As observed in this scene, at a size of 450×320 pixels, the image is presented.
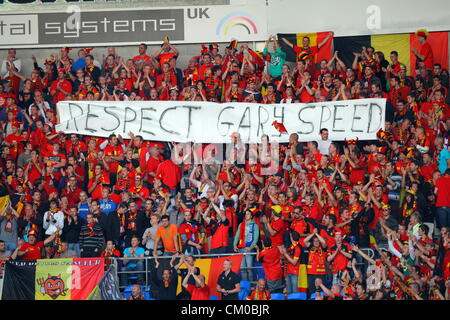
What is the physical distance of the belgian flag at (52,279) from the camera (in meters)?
14.4

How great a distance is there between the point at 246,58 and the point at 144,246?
16.2ft

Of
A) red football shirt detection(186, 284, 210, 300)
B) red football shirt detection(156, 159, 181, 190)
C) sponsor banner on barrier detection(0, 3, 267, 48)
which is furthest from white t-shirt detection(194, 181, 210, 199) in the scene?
sponsor banner on barrier detection(0, 3, 267, 48)

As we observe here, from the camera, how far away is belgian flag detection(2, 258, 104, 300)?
14383mm

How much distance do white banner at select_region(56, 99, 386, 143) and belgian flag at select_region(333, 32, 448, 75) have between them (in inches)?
92.3

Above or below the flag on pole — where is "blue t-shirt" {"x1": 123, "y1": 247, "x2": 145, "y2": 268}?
below

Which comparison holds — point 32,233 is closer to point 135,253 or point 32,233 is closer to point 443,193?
point 135,253

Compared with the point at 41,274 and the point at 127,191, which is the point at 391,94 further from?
the point at 41,274

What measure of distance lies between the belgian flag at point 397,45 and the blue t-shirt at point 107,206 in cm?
617

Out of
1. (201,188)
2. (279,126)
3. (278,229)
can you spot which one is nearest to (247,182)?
(201,188)

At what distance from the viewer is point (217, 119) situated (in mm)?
17484

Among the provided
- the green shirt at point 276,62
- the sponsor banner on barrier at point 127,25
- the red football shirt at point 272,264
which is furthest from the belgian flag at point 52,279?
the sponsor banner on barrier at point 127,25

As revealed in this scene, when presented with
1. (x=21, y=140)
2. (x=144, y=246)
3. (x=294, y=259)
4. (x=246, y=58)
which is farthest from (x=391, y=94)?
(x=21, y=140)

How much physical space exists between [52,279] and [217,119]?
478cm

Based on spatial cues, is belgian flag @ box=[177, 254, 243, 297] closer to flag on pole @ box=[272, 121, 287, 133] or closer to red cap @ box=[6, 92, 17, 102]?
flag on pole @ box=[272, 121, 287, 133]
